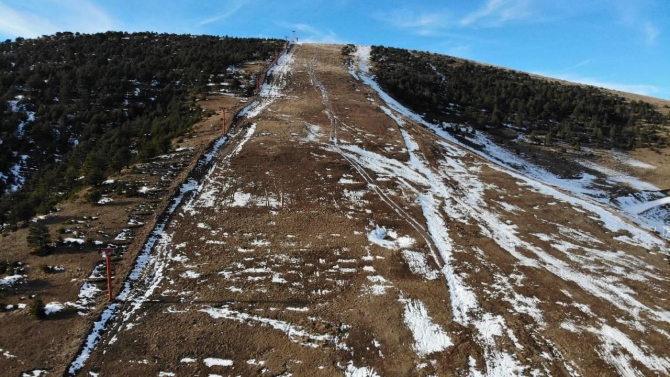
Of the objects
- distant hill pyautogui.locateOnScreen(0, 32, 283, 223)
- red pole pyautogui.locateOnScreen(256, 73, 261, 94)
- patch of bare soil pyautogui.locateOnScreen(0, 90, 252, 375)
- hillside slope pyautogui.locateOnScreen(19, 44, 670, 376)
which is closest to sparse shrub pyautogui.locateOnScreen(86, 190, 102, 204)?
patch of bare soil pyautogui.locateOnScreen(0, 90, 252, 375)

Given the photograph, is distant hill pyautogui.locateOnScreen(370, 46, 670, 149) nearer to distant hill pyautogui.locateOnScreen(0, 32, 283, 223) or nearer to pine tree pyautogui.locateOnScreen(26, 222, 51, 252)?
distant hill pyautogui.locateOnScreen(0, 32, 283, 223)

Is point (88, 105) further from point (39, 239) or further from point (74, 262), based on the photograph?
point (74, 262)

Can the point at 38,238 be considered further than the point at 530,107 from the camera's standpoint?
No

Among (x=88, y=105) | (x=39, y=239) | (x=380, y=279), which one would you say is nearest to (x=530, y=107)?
(x=380, y=279)

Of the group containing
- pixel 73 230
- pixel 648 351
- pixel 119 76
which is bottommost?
pixel 648 351

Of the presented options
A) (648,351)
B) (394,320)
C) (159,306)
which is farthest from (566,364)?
(159,306)

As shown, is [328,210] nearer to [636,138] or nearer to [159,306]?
[159,306]
